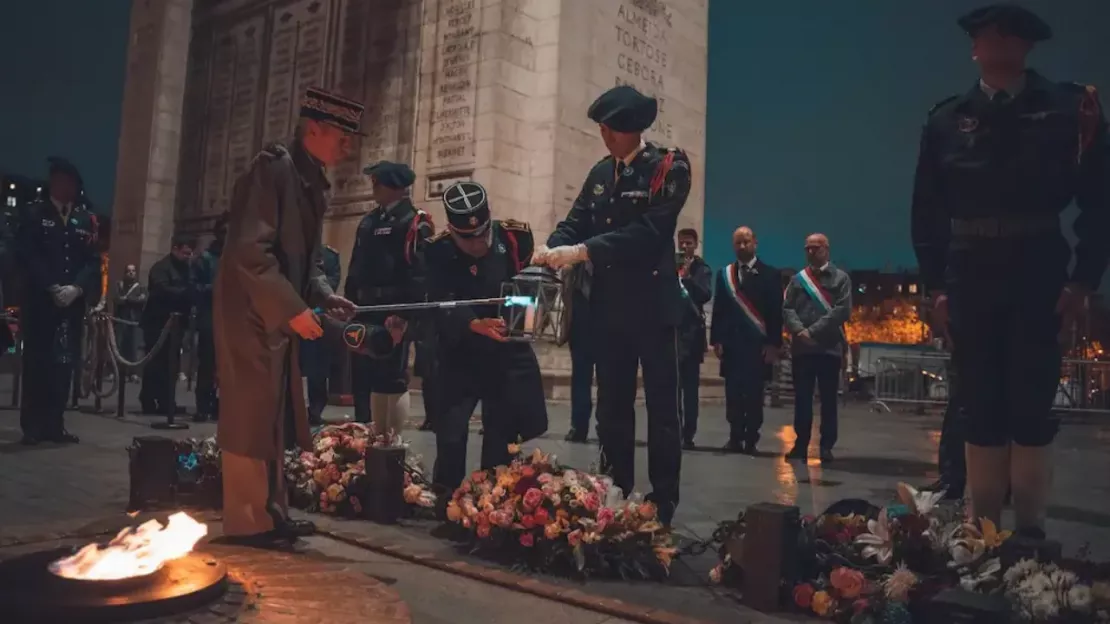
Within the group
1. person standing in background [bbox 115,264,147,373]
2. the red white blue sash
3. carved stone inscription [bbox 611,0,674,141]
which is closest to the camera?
the red white blue sash

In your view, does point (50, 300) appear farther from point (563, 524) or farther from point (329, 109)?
point (563, 524)

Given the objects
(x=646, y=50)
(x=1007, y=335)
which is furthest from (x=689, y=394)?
(x=646, y=50)

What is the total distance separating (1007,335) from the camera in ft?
10.8

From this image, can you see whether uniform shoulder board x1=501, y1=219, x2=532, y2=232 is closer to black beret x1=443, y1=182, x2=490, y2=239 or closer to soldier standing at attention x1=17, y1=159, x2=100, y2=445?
black beret x1=443, y1=182, x2=490, y2=239

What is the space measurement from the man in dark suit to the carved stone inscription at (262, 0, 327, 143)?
9034mm

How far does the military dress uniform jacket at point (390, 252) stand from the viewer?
17.3 ft

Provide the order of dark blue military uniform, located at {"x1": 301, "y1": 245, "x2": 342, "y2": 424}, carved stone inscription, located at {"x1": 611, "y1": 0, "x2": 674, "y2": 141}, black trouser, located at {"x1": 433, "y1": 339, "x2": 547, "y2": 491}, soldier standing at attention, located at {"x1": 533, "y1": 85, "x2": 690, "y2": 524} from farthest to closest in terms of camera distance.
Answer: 1. carved stone inscription, located at {"x1": 611, "y1": 0, "x2": 674, "y2": 141}
2. dark blue military uniform, located at {"x1": 301, "y1": 245, "x2": 342, "y2": 424}
3. black trouser, located at {"x1": 433, "y1": 339, "x2": 547, "y2": 491}
4. soldier standing at attention, located at {"x1": 533, "y1": 85, "x2": 690, "y2": 524}

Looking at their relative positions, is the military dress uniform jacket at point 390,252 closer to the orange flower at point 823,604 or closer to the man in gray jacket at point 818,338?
the orange flower at point 823,604

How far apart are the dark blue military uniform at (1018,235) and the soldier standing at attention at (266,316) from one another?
8.48 feet

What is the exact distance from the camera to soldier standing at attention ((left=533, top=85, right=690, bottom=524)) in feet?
12.3

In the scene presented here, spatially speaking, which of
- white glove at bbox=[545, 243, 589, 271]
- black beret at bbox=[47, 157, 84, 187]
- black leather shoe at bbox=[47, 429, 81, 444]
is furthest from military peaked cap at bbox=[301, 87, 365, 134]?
black leather shoe at bbox=[47, 429, 81, 444]

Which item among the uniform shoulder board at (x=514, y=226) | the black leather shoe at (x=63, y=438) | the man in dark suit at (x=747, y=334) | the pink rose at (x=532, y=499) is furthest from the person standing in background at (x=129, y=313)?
the pink rose at (x=532, y=499)

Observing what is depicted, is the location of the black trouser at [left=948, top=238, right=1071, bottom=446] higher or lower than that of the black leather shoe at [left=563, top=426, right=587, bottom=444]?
higher

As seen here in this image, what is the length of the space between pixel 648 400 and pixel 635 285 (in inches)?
21.6
